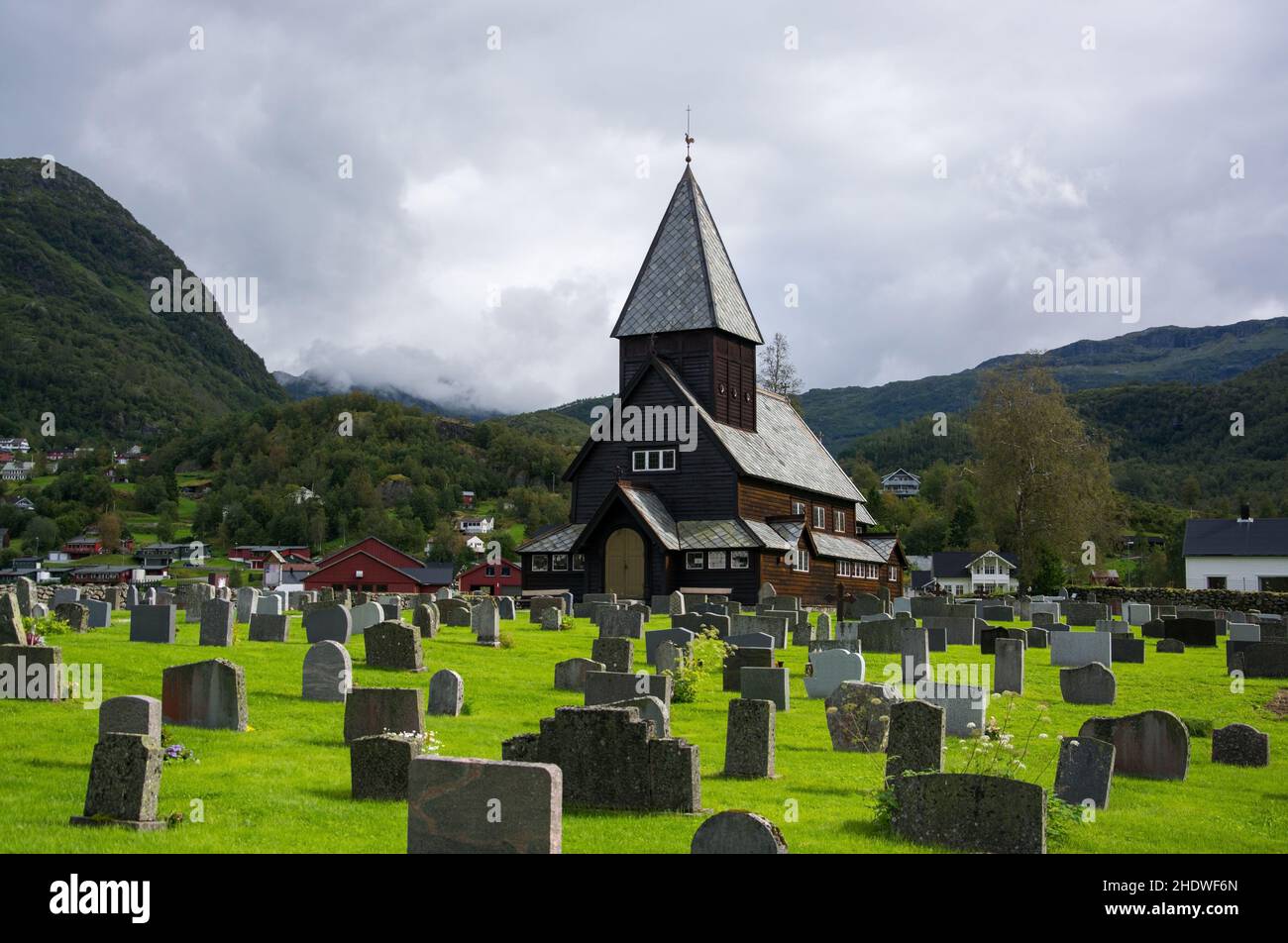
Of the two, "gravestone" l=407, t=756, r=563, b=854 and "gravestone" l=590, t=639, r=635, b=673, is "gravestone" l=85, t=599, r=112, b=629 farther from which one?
"gravestone" l=407, t=756, r=563, b=854

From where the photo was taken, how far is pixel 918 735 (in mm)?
13023

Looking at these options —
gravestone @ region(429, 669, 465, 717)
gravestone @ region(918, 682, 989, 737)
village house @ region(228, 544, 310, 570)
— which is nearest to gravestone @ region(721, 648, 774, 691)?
gravestone @ region(918, 682, 989, 737)

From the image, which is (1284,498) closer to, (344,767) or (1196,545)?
(1196,545)

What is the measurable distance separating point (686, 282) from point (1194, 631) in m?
29.8

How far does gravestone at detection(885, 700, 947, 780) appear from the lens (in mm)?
12883

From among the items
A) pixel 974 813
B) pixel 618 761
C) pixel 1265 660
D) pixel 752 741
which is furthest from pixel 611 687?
→ pixel 1265 660

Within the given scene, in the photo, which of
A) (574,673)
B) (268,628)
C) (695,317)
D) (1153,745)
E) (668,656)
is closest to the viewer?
(1153,745)

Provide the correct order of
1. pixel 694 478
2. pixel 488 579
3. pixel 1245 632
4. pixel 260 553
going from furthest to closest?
pixel 260 553, pixel 488 579, pixel 694 478, pixel 1245 632

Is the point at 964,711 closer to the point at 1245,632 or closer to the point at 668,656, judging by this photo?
the point at 668,656

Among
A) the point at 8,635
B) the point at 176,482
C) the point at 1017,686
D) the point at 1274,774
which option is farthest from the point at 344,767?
the point at 176,482

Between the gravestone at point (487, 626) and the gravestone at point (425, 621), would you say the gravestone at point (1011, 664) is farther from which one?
the gravestone at point (425, 621)

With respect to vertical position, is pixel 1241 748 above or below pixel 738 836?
below

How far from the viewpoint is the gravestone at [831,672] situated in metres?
19.1

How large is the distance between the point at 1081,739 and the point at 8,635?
1593 centimetres
